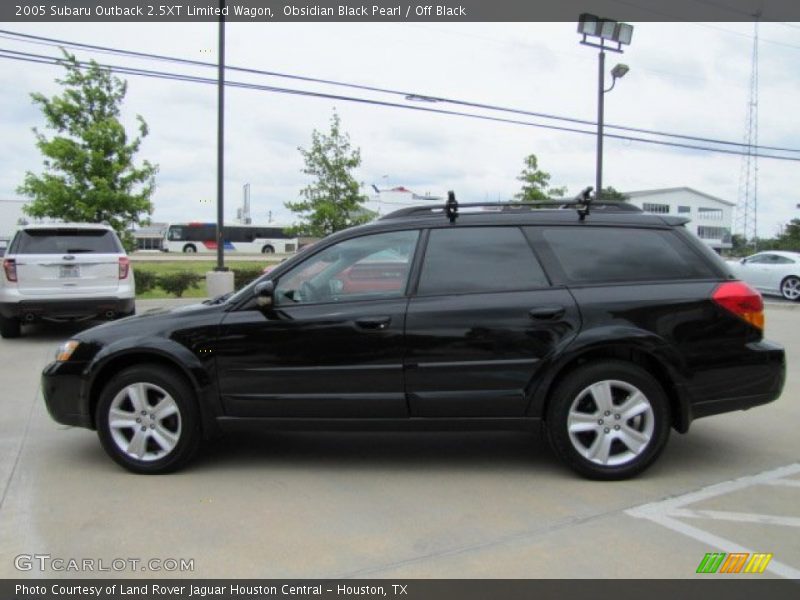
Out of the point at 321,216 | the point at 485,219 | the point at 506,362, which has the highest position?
the point at 321,216

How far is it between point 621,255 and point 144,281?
52.6ft

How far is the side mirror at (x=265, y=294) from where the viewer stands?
14.7ft

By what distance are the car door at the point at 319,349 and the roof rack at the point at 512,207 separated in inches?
16.2

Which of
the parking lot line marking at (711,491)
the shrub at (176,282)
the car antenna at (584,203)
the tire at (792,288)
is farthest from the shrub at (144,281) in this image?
the tire at (792,288)

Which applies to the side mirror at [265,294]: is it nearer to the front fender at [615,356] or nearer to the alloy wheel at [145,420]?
the alloy wheel at [145,420]

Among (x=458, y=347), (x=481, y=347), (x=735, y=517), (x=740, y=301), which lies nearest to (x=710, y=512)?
(x=735, y=517)

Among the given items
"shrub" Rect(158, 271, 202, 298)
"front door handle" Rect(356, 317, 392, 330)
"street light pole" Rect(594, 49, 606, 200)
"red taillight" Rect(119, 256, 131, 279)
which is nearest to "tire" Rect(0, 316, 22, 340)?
"red taillight" Rect(119, 256, 131, 279)

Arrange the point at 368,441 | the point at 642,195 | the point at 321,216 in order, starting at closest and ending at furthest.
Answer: the point at 368,441 → the point at 321,216 → the point at 642,195
